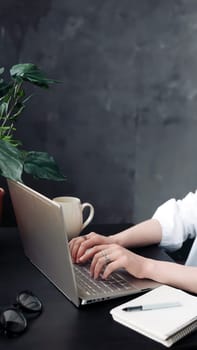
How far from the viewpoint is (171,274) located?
3.45ft

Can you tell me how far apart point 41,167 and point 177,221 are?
44 centimetres

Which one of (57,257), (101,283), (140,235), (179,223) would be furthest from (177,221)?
(57,257)

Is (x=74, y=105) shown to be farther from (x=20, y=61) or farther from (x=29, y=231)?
(x=29, y=231)

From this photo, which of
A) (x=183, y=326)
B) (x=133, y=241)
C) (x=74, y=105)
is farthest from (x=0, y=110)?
(x=183, y=326)

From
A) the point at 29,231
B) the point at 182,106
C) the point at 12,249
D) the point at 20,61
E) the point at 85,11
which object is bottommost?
the point at 12,249

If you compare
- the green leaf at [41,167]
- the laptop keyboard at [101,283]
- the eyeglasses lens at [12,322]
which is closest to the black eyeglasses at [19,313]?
the eyeglasses lens at [12,322]

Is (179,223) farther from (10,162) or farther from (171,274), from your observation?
(10,162)

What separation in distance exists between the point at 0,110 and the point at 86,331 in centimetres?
71

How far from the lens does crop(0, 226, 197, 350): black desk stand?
0.81 metres

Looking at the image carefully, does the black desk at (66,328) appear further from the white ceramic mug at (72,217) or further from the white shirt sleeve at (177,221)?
the white shirt sleeve at (177,221)

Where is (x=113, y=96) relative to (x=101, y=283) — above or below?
above

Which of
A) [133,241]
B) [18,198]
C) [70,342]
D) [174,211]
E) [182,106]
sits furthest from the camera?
[182,106]

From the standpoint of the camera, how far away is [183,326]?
836mm

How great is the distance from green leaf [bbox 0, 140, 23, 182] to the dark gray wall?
888 mm
